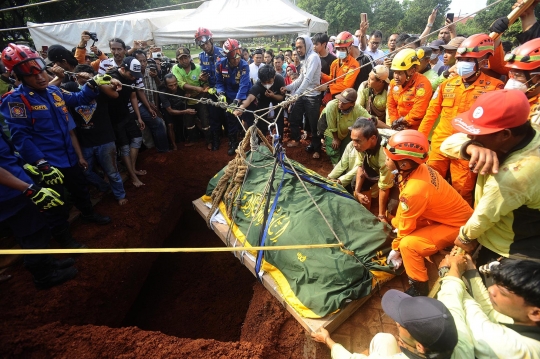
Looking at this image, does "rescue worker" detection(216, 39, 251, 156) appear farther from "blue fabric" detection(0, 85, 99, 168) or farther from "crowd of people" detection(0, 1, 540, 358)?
"blue fabric" detection(0, 85, 99, 168)

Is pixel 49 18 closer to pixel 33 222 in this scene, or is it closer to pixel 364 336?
pixel 33 222

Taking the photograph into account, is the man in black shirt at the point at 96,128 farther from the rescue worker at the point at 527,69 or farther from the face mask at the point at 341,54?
the rescue worker at the point at 527,69

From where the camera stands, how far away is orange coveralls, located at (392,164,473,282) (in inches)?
88.3

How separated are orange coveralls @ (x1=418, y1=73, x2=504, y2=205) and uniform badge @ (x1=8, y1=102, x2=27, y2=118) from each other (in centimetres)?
425

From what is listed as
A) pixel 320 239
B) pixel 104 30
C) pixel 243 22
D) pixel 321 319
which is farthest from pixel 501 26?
pixel 104 30

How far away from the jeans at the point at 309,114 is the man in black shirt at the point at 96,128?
2.98 metres

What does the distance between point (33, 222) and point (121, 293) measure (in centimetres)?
147

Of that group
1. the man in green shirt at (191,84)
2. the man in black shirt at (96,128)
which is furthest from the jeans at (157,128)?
the man in black shirt at (96,128)

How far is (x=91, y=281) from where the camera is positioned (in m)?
3.11

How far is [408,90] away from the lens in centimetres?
359

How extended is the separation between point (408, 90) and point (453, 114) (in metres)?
0.72

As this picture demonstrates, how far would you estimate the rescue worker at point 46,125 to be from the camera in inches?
104

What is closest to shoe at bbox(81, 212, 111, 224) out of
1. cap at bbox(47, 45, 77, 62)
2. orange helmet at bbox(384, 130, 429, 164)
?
cap at bbox(47, 45, 77, 62)

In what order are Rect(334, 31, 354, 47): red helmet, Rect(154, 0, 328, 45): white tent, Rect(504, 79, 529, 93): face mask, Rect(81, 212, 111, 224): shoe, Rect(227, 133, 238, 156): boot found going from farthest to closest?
Rect(154, 0, 328, 45): white tent, Rect(227, 133, 238, 156): boot, Rect(334, 31, 354, 47): red helmet, Rect(81, 212, 111, 224): shoe, Rect(504, 79, 529, 93): face mask
